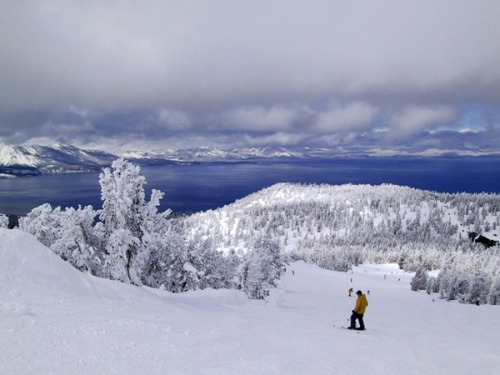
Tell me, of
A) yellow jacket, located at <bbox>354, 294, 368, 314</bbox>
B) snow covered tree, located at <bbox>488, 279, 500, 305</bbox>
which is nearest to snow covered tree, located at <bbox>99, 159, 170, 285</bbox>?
yellow jacket, located at <bbox>354, 294, 368, 314</bbox>

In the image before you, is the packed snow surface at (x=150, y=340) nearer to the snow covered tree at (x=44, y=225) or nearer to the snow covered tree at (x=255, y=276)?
the snow covered tree at (x=44, y=225)

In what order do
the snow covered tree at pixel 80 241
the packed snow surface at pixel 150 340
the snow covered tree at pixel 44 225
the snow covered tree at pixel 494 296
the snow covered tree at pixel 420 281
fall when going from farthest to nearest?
the snow covered tree at pixel 420 281 → the snow covered tree at pixel 494 296 → the snow covered tree at pixel 44 225 → the snow covered tree at pixel 80 241 → the packed snow surface at pixel 150 340

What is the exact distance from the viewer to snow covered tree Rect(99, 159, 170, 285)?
79.8ft

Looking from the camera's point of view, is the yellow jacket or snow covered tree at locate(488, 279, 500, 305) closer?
the yellow jacket

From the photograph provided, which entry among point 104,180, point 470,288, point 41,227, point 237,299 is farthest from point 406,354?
point 470,288

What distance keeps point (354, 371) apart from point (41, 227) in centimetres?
3234

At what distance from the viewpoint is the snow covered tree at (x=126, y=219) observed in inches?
958

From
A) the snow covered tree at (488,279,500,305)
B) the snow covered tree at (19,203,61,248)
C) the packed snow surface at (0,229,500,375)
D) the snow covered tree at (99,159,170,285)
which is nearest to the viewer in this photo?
the packed snow surface at (0,229,500,375)

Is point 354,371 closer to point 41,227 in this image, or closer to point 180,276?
point 180,276

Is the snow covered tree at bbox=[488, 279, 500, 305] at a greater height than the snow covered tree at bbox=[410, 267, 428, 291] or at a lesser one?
greater

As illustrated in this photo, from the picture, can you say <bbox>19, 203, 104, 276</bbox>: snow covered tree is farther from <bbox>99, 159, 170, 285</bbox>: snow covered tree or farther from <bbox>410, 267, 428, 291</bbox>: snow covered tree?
<bbox>410, 267, 428, 291</bbox>: snow covered tree

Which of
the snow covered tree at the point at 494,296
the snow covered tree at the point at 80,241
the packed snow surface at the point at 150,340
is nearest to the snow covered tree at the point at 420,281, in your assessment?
the snow covered tree at the point at 494,296

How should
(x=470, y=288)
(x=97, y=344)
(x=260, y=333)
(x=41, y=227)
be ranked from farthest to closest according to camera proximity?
(x=470, y=288), (x=41, y=227), (x=260, y=333), (x=97, y=344)

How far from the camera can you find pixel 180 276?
1430 inches
